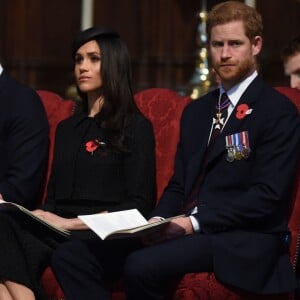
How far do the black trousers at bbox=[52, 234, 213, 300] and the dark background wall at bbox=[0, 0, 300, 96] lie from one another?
348 centimetres

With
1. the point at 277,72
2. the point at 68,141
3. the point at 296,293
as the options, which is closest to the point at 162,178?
the point at 68,141

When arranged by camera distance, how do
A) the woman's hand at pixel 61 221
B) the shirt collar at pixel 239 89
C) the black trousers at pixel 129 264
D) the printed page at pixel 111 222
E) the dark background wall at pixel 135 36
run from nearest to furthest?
the printed page at pixel 111 222, the black trousers at pixel 129 264, the shirt collar at pixel 239 89, the woman's hand at pixel 61 221, the dark background wall at pixel 135 36

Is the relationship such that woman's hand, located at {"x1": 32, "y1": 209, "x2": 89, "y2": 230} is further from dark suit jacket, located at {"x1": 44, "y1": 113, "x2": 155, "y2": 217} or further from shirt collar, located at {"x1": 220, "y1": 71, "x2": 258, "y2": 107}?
shirt collar, located at {"x1": 220, "y1": 71, "x2": 258, "y2": 107}

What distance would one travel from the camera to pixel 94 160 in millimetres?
4195

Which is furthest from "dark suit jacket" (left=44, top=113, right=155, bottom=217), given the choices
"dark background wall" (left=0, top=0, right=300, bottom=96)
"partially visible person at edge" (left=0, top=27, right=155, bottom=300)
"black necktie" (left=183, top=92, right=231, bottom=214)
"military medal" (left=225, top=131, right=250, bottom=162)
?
"dark background wall" (left=0, top=0, right=300, bottom=96)

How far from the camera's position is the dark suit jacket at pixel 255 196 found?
3625 millimetres

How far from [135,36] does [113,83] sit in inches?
128

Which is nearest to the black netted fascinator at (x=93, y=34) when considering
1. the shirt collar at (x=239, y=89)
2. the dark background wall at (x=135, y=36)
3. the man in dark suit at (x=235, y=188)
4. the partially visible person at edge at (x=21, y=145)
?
the partially visible person at edge at (x=21, y=145)

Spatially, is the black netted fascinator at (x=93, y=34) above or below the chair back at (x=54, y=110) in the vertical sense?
above

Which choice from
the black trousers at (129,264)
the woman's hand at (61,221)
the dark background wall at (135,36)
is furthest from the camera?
the dark background wall at (135,36)

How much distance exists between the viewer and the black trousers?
355 cm

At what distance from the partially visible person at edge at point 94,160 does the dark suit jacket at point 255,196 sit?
0.33m

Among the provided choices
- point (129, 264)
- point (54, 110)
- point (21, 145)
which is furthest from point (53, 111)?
point (129, 264)

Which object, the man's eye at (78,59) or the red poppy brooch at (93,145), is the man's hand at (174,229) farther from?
the man's eye at (78,59)
